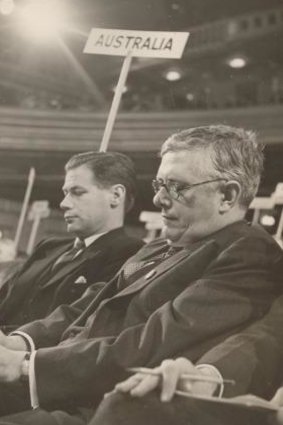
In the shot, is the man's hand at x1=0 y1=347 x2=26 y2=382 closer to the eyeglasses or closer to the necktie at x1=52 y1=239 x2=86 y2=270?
the eyeglasses

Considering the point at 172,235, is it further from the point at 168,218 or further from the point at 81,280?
the point at 81,280

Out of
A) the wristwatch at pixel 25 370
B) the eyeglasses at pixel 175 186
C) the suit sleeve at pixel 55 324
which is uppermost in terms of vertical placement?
the eyeglasses at pixel 175 186

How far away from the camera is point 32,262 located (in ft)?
7.10

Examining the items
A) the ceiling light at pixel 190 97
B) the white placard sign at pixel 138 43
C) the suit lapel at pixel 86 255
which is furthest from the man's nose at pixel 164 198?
the ceiling light at pixel 190 97

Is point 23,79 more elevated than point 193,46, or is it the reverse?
point 193,46

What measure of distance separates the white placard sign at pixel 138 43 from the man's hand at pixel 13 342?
41.8 inches

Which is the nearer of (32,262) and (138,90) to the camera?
(32,262)

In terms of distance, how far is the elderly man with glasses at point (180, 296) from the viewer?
1.19 m

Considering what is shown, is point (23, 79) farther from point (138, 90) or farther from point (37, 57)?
point (138, 90)

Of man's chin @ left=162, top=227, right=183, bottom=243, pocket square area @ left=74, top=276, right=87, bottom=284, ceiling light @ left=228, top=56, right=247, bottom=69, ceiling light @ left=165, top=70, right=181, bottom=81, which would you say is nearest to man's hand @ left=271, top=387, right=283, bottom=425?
man's chin @ left=162, top=227, right=183, bottom=243

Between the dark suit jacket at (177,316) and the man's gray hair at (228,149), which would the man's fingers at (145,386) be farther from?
the man's gray hair at (228,149)

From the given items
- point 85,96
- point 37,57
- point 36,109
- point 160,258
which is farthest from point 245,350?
point 37,57

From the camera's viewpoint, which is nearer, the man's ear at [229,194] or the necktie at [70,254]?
the man's ear at [229,194]

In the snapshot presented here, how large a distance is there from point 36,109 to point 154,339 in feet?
17.4
